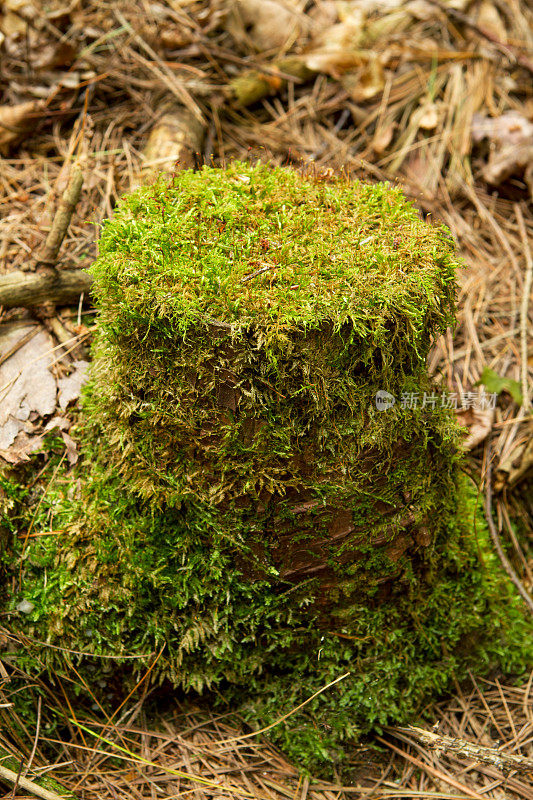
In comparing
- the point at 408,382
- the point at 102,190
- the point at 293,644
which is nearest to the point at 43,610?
the point at 293,644

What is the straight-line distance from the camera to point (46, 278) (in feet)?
8.03

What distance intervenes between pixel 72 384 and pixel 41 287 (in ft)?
1.46

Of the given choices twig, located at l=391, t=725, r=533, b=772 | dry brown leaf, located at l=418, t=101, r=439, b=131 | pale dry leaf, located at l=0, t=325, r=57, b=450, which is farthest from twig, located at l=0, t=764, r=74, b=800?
dry brown leaf, located at l=418, t=101, r=439, b=131

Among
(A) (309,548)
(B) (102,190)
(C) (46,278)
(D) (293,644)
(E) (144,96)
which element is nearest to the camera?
(A) (309,548)

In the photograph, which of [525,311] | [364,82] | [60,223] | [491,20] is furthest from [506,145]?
[60,223]

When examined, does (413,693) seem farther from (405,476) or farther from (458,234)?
(458,234)

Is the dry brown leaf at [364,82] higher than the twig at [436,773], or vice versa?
the dry brown leaf at [364,82]

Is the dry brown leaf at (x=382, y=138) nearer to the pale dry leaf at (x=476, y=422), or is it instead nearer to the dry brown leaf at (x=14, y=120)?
the pale dry leaf at (x=476, y=422)

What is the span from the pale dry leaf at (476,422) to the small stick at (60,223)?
6.47 ft

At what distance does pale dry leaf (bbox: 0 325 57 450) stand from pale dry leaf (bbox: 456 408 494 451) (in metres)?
1.88

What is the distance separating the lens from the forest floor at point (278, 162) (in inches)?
82.5

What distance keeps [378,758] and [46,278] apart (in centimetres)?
229

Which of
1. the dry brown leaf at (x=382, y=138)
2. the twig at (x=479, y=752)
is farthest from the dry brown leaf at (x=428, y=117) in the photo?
the twig at (x=479, y=752)
